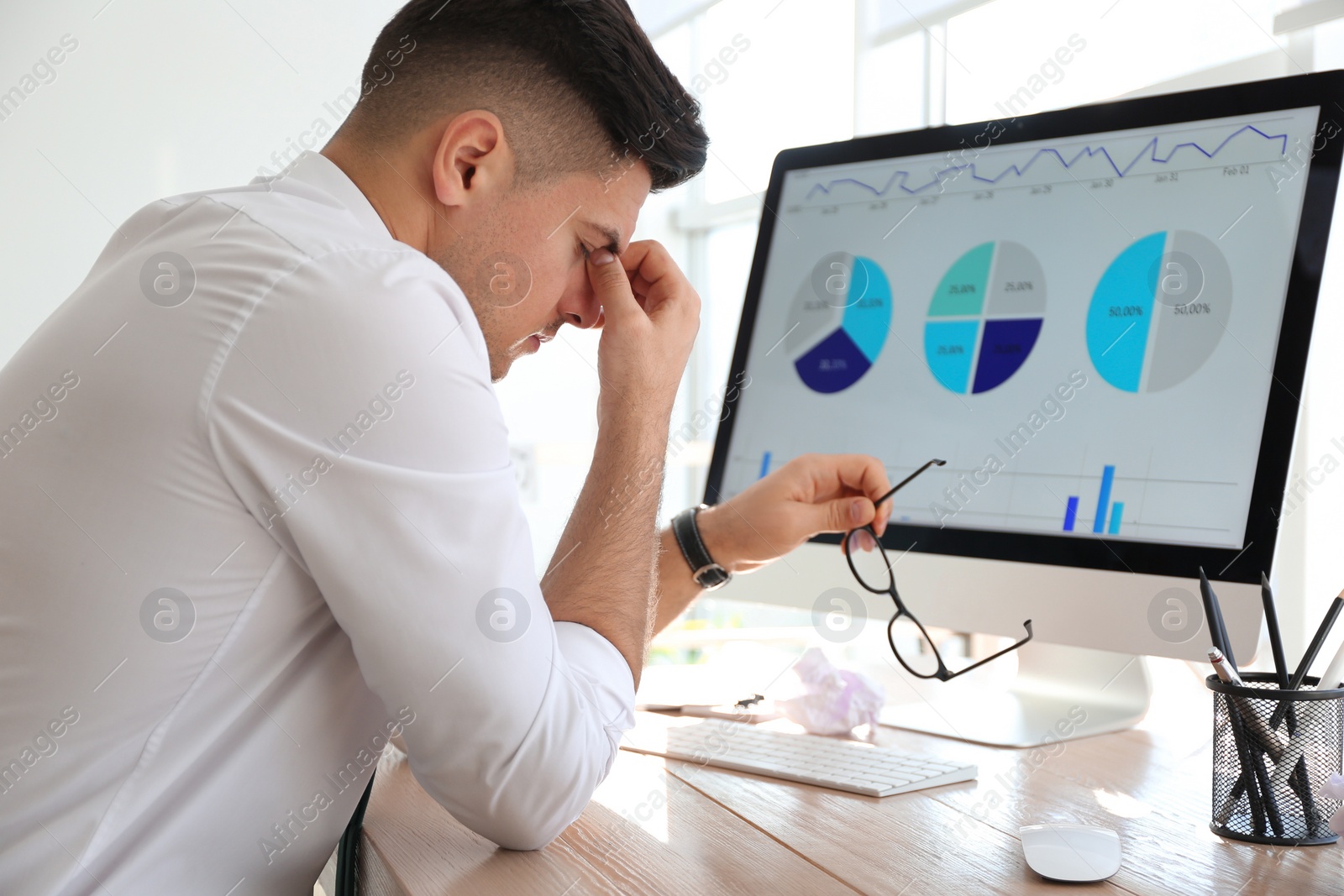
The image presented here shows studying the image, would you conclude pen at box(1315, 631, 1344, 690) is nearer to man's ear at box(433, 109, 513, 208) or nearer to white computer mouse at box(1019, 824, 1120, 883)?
white computer mouse at box(1019, 824, 1120, 883)

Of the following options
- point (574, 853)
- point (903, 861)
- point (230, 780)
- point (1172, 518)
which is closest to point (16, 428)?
point (230, 780)

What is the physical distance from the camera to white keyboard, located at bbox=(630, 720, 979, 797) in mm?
831

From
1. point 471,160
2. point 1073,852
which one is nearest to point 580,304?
point 471,160

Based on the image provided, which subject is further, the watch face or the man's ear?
the watch face

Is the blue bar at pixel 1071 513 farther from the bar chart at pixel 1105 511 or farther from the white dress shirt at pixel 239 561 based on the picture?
the white dress shirt at pixel 239 561

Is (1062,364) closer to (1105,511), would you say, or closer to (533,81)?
(1105,511)

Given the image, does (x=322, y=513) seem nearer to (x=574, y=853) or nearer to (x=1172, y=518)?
(x=574, y=853)

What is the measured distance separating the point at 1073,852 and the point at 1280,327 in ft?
1.69

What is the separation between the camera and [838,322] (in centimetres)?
118

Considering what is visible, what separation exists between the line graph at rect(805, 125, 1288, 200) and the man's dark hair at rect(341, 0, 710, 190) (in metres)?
0.34

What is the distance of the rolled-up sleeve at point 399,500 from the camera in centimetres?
65

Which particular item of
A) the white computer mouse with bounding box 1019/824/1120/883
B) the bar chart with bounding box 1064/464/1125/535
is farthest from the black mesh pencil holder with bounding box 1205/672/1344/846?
the bar chart with bounding box 1064/464/1125/535

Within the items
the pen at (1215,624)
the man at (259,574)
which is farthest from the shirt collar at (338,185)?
the pen at (1215,624)

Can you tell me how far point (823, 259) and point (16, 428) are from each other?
33.3 inches
